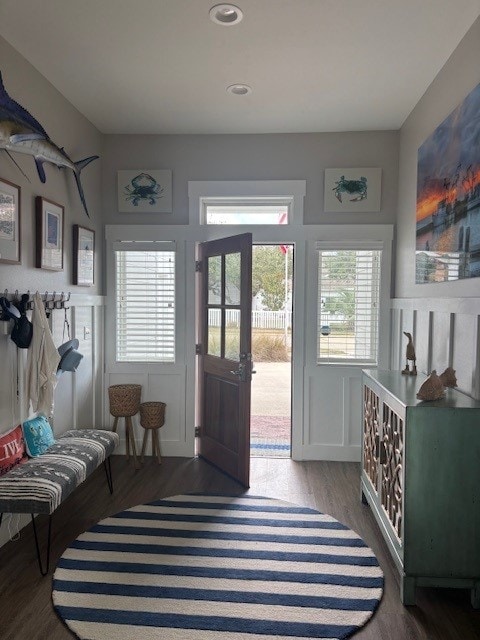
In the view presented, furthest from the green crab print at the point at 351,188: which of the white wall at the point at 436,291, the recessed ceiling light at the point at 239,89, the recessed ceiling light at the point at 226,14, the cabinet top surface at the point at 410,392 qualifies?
the recessed ceiling light at the point at 226,14

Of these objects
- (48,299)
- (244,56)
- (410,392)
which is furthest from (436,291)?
A: (48,299)

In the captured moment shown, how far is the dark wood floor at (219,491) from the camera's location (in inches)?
77.9

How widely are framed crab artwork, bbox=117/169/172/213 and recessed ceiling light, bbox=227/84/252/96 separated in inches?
40.2

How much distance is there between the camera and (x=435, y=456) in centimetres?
210

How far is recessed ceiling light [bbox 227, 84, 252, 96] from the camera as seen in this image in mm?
3082

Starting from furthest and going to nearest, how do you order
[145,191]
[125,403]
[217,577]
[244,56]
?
[145,191] → [125,403] → [244,56] → [217,577]

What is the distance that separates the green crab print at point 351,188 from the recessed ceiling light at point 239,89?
1.12 m

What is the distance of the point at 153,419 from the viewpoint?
12.7ft

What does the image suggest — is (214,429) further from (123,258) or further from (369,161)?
(369,161)

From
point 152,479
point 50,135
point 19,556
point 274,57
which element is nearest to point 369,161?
point 274,57

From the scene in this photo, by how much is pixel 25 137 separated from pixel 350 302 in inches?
104

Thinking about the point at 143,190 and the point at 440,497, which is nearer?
the point at 440,497

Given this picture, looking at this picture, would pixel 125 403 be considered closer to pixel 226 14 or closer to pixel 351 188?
pixel 351 188

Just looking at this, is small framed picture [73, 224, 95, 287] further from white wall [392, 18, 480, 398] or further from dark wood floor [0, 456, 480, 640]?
white wall [392, 18, 480, 398]
